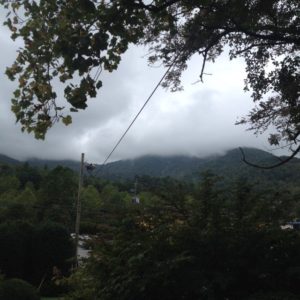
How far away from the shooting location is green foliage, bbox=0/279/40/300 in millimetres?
14969

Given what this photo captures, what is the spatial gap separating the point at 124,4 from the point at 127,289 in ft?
9.66

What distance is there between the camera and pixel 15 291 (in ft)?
50.1

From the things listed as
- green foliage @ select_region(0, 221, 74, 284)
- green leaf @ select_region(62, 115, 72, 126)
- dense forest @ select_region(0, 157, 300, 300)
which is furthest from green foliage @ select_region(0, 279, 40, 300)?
green leaf @ select_region(62, 115, 72, 126)

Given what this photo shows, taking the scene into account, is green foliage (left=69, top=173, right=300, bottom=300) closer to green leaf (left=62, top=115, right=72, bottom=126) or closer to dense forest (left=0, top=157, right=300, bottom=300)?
dense forest (left=0, top=157, right=300, bottom=300)

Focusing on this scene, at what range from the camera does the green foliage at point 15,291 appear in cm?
1497

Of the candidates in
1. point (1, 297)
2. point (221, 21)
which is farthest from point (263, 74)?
point (1, 297)

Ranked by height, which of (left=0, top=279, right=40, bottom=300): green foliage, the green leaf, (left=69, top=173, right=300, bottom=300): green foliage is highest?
the green leaf

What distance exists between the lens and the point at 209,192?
6320 millimetres

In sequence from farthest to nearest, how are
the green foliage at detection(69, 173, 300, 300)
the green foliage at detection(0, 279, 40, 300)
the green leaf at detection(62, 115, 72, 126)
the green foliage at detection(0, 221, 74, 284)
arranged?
1. the green foliage at detection(0, 221, 74, 284)
2. the green foliage at detection(0, 279, 40, 300)
3. the green foliage at detection(69, 173, 300, 300)
4. the green leaf at detection(62, 115, 72, 126)

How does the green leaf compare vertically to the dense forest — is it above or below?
above

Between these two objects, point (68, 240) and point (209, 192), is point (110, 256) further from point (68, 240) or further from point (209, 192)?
point (68, 240)

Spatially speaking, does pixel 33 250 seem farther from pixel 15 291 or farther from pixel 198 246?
pixel 198 246

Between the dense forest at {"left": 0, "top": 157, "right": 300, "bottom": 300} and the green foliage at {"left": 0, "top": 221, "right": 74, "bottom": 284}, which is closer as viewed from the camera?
the dense forest at {"left": 0, "top": 157, "right": 300, "bottom": 300}

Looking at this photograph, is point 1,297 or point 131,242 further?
point 1,297
